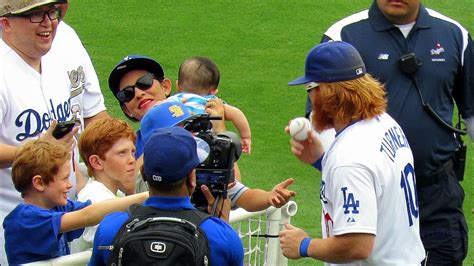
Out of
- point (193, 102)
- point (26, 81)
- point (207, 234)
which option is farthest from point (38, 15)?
point (207, 234)

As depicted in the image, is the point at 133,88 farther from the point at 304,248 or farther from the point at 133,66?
the point at 304,248

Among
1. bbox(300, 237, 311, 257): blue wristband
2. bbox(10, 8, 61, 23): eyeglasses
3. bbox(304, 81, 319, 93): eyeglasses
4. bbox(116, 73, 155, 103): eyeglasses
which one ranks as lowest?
bbox(300, 237, 311, 257): blue wristband

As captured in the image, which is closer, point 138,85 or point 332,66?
point 332,66

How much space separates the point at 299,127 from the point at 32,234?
1.19m

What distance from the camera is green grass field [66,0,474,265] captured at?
9.54 meters

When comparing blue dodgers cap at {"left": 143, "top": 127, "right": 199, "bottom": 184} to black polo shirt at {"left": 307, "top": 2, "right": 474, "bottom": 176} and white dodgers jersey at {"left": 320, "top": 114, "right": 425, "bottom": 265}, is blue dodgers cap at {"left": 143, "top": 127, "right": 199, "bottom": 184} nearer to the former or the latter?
white dodgers jersey at {"left": 320, "top": 114, "right": 425, "bottom": 265}

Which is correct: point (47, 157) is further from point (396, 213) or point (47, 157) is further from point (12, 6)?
point (396, 213)

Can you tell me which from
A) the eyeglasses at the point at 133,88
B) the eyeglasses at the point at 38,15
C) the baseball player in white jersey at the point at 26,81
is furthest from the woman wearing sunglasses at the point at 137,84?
the eyeglasses at the point at 38,15

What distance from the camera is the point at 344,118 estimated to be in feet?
13.7

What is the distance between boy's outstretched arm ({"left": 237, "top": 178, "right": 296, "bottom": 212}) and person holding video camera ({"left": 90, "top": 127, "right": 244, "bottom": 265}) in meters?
0.71

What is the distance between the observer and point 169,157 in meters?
3.60

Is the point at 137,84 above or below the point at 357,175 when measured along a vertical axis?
above

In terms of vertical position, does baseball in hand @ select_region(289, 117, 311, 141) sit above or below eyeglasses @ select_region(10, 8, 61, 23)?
below

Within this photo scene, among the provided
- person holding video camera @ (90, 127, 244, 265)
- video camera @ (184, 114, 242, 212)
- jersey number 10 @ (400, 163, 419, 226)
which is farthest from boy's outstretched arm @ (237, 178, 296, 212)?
person holding video camera @ (90, 127, 244, 265)
